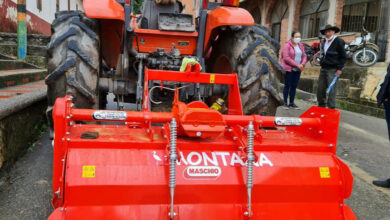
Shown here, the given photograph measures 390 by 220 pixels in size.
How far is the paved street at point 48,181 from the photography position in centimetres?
239

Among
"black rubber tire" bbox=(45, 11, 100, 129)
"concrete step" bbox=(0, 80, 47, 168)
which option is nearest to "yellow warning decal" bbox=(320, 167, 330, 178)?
"black rubber tire" bbox=(45, 11, 100, 129)

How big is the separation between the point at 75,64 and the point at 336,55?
457cm

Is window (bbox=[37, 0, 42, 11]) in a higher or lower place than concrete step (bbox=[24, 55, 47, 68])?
higher

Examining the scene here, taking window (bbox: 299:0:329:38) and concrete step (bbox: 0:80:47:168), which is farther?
window (bbox: 299:0:329:38)

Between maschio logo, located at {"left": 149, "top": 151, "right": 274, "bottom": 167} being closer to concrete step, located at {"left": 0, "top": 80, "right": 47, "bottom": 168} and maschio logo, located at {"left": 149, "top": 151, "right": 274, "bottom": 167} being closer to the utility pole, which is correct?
concrete step, located at {"left": 0, "top": 80, "right": 47, "bottom": 168}

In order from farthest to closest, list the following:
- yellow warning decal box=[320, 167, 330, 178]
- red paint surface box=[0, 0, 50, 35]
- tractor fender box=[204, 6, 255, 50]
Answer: red paint surface box=[0, 0, 50, 35], tractor fender box=[204, 6, 255, 50], yellow warning decal box=[320, 167, 330, 178]

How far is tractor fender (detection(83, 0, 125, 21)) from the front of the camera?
8.79 ft

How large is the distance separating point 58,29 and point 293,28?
12994 mm

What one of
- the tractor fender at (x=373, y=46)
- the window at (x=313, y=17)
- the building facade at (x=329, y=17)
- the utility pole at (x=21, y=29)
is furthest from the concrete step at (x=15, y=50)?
the window at (x=313, y=17)

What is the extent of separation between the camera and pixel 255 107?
284cm

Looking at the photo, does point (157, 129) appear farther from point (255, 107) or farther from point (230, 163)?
point (255, 107)

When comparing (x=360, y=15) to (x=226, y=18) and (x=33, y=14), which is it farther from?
(x=33, y=14)

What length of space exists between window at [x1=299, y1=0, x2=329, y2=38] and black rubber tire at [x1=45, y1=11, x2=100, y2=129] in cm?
1145

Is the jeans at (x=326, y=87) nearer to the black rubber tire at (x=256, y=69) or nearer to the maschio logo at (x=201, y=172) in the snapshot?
the black rubber tire at (x=256, y=69)
